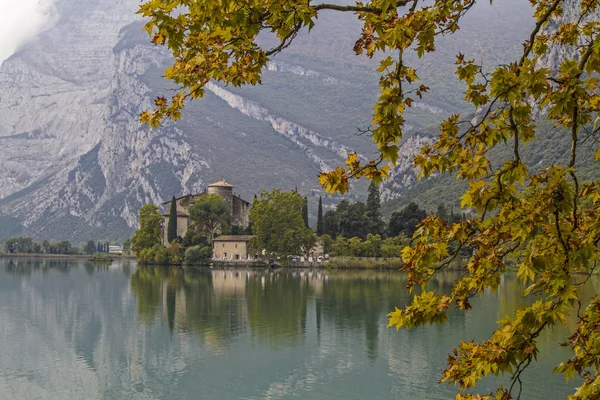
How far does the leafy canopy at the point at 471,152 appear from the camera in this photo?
14.6ft

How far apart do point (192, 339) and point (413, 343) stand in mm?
8515

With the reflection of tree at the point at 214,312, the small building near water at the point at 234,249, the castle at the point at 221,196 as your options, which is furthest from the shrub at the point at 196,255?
the reflection of tree at the point at 214,312

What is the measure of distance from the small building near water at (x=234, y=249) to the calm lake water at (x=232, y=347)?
39867 mm

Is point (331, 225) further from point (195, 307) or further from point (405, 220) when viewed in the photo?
point (195, 307)

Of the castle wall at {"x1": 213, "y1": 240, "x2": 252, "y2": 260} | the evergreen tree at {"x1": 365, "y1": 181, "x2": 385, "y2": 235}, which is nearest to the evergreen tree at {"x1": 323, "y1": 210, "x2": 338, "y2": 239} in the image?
the evergreen tree at {"x1": 365, "y1": 181, "x2": 385, "y2": 235}

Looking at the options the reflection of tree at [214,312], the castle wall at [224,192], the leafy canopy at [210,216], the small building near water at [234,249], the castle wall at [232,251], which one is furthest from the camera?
the castle wall at [224,192]

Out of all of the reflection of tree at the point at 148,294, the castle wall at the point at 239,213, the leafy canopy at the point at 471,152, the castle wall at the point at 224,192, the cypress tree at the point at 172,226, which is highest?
the castle wall at the point at 224,192

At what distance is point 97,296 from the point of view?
48406 millimetres

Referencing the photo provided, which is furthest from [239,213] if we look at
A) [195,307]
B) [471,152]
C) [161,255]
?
[471,152]

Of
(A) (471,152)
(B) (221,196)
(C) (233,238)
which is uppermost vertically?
(B) (221,196)

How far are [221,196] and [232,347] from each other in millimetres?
76811

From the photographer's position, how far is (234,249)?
8900 centimetres

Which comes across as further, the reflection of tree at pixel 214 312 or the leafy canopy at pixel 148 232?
the leafy canopy at pixel 148 232

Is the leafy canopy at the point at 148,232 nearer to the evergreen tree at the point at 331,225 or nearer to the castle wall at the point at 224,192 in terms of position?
the castle wall at the point at 224,192
